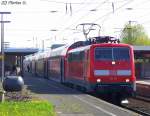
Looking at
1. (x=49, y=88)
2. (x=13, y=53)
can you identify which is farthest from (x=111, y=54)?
(x=13, y=53)

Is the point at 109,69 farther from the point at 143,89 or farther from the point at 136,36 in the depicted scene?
the point at 136,36

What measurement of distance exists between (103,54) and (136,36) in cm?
9130

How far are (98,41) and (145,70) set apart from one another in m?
43.7

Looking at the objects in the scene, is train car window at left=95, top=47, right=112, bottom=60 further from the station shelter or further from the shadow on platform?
the station shelter

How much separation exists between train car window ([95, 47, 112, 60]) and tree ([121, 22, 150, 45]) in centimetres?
8321

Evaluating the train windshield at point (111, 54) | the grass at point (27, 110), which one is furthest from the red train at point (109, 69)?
the grass at point (27, 110)

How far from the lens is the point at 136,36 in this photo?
121 metres

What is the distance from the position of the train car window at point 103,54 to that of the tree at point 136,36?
83.2 meters

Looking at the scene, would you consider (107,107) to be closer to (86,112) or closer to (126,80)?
(86,112)

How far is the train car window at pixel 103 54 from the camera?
1205 inches

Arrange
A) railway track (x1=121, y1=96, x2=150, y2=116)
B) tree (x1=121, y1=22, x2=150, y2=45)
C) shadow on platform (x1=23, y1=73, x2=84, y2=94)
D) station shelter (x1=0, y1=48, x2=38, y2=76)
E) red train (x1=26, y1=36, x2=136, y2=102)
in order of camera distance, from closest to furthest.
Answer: railway track (x1=121, y1=96, x2=150, y2=116)
red train (x1=26, y1=36, x2=136, y2=102)
shadow on platform (x1=23, y1=73, x2=84, y2=94)
station shelter (x1=0, y1=48, x2=38, y2=76)
tree (x1=121, y1=22, x2=150, y2=45)

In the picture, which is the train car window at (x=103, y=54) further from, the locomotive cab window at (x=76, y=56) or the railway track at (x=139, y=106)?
the railway track at (x=139, y=106)

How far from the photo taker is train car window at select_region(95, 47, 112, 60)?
30.6 meters

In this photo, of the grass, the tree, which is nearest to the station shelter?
the tree
